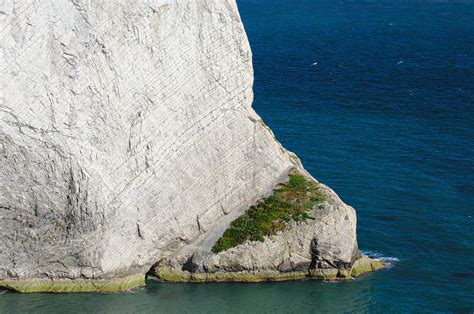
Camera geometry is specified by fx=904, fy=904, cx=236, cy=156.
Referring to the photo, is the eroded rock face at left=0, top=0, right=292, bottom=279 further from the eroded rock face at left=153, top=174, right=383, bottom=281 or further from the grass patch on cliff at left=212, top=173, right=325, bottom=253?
the eroded rock face at left=153, top=174, right=383, bottom=281

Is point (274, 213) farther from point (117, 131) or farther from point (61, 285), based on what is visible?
point (61, 285)

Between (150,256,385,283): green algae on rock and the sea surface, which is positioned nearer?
Result: the sea surface

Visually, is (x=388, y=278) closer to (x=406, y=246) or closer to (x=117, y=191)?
(x=406, y=246)

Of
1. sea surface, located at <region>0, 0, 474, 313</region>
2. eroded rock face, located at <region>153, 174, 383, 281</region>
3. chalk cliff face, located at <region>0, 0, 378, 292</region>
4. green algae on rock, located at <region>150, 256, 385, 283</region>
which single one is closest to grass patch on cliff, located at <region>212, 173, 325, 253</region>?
eroded rock face, located at <region>153, 174, 383, 281</region>

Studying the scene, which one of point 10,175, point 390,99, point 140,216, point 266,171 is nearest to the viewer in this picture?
point 10,175

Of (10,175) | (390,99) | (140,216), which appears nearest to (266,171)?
(140,216)
